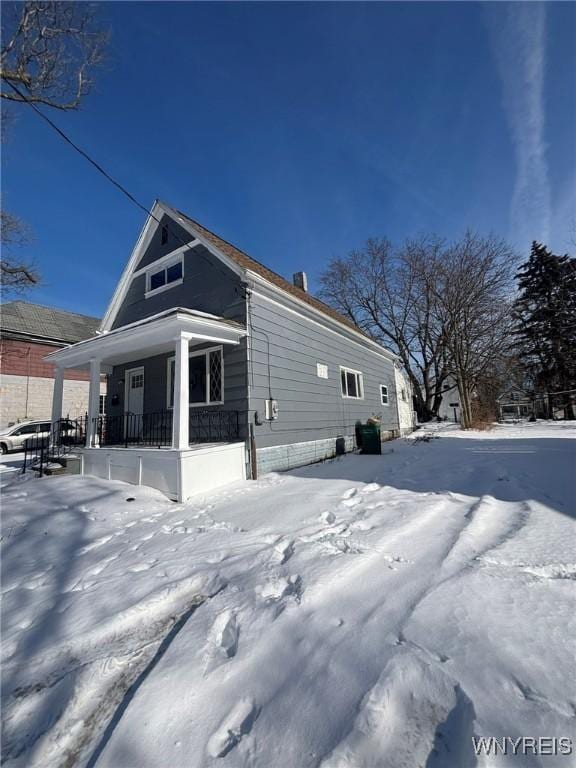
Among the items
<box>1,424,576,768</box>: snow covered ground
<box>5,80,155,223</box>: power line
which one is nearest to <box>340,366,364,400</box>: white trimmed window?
<box>1,424,576,768</box>: snow covered ground

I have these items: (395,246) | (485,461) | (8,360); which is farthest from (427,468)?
(8,360)

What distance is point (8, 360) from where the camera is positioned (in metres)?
17.0

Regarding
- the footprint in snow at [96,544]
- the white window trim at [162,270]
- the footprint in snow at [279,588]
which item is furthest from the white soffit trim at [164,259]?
the footprint in snow at [279,588]

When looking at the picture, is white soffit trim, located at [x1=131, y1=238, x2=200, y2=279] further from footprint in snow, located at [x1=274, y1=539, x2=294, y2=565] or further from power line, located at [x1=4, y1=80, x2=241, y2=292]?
footprint in snow, located at [x1=274, y1=539, x2=294, y2=565]

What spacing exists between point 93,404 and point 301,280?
9308mm

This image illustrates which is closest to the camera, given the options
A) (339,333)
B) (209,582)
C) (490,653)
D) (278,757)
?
(278,757)

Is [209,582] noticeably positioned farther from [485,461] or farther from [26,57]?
[26,57]

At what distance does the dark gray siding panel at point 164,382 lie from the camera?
6727mm

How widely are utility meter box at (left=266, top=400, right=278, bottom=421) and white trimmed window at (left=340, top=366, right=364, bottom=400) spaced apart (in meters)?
4.15

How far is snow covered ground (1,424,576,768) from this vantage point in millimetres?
1365

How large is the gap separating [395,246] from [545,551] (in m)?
22.5

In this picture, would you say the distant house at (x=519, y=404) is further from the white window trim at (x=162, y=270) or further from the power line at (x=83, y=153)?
the power line at (x=83, y=153)

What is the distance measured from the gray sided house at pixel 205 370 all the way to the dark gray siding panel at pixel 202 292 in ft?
0.09

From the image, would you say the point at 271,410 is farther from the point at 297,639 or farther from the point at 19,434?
the point at 19,434
